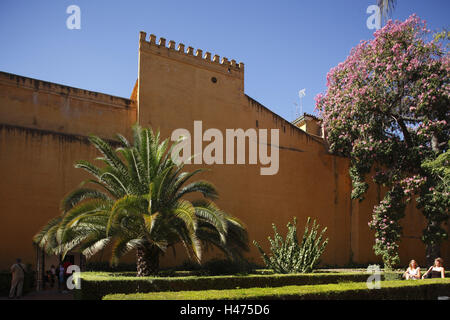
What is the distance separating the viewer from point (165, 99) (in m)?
15.3

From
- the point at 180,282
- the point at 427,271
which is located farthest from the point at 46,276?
the point at 427,271

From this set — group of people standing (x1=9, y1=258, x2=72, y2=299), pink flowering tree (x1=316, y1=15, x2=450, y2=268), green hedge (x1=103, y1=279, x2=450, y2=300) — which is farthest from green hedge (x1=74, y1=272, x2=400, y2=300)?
pink flowering tree (x1=316, y1=15, x2=450, y2=268)

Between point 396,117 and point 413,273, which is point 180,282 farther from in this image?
point 396,117

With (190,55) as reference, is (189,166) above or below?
below

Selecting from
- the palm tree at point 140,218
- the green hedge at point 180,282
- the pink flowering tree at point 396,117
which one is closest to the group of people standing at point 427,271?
the green hedge at point 180,282

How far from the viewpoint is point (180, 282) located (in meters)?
8.86

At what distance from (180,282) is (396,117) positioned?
445 inches

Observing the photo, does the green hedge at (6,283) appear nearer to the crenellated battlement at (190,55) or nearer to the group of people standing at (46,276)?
the group of people standing at (46,276)

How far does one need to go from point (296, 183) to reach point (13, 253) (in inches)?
430

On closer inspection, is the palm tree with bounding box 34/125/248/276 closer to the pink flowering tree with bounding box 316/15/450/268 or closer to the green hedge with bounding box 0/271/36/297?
the green hedge with bounding box 0/271/36/297

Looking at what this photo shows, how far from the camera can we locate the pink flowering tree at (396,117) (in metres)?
15.1

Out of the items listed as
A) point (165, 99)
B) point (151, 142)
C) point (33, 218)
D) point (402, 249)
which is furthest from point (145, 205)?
point (402, 249)

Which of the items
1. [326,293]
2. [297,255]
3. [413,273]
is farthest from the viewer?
[297,255]

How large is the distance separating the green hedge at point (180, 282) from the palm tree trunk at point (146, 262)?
60cm
